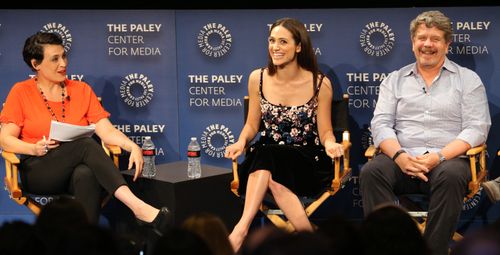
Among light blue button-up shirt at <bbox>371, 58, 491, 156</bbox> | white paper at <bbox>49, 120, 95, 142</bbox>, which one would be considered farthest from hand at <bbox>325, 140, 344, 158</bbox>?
white paper at <bbox>49, 120, 95, 142</bbox>

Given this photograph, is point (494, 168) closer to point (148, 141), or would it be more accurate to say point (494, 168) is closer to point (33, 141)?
point (148, 141)

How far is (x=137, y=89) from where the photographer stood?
218 inches

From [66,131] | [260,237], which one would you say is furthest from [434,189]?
[260,237]

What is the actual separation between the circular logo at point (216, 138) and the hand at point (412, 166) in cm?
149

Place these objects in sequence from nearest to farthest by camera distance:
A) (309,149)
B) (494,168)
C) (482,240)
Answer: (482,240), (309,149), (494,168)

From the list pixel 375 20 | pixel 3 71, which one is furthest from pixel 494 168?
pixel 3 71

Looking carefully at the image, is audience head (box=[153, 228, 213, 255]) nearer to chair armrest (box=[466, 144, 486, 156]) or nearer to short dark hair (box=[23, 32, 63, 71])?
chair armrest (box=[466, 144, 486, 156])

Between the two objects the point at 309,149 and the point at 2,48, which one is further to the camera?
the point at 2,48

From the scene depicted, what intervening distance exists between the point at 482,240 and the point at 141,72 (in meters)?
4.14

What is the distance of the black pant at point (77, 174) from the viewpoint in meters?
4.55

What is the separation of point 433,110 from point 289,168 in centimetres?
96

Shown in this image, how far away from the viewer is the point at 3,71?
554cm

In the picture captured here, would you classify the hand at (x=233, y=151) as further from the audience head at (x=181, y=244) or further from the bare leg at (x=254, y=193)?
the audience head at (x=181, y=244)

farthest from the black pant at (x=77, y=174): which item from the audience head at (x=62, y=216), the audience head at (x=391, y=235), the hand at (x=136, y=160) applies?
the audience head at (x=391, y=235)
